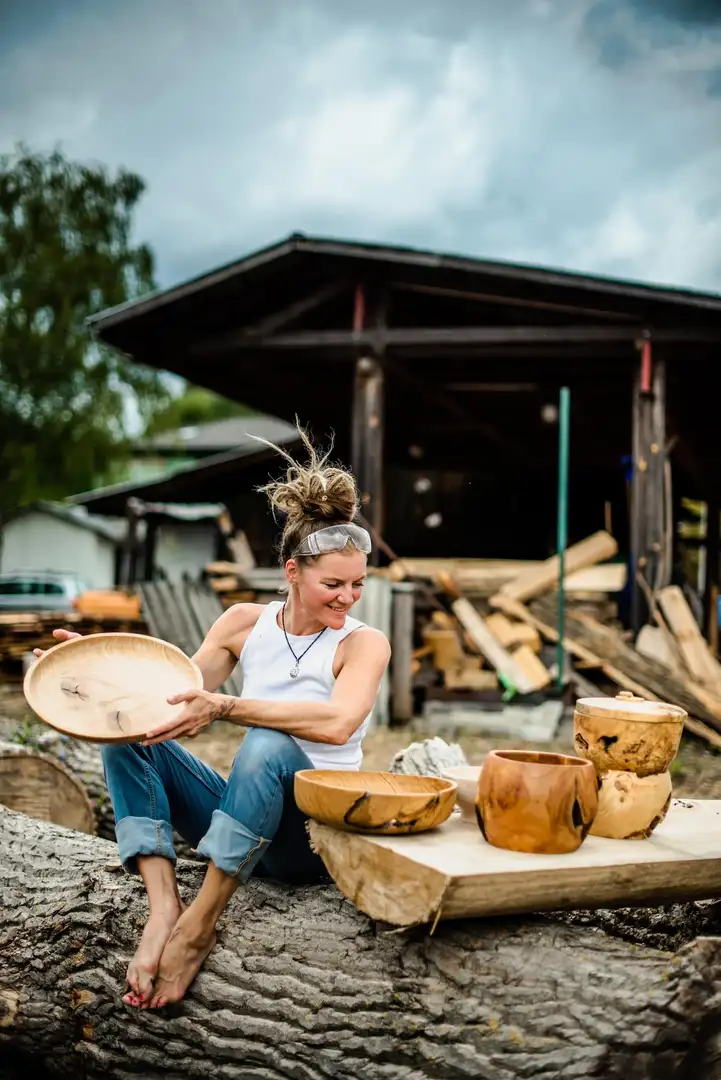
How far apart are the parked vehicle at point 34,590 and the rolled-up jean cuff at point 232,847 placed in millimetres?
16041

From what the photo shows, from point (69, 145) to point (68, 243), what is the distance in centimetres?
283

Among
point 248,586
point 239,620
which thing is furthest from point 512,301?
point 239,620

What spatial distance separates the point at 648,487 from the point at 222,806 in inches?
267

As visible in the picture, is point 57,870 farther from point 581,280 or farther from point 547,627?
point 581,280

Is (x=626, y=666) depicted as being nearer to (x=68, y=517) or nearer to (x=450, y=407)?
(x=450, y=407)

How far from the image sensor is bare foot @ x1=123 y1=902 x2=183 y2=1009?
2.49 m

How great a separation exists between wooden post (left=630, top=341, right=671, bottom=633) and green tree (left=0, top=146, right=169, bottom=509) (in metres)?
20.6

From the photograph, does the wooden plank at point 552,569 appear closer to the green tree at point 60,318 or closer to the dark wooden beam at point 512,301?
the dark wooden beam at point 512,301

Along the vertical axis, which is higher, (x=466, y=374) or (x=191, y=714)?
(x=466, y=374)

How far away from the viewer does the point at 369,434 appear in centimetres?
923

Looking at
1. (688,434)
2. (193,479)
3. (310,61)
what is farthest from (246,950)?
(310,61)

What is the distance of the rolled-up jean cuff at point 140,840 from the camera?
2713mm

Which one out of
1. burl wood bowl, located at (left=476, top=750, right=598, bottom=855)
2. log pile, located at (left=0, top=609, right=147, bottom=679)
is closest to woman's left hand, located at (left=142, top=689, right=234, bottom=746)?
burl wood bowl, located at (left=476, top=750, right=598, bottom=855)

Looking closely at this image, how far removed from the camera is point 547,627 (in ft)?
28.8
